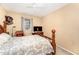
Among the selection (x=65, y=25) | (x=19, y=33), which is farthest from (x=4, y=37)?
(x=65, y=25)

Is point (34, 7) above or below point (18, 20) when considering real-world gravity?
above

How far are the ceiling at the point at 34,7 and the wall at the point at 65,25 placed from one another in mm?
70

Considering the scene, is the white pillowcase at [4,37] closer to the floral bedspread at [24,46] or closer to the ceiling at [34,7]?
the floral bedspread at [24,46]

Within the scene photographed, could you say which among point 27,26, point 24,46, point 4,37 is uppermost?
point 27,26

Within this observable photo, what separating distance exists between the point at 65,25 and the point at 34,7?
16.8 inches

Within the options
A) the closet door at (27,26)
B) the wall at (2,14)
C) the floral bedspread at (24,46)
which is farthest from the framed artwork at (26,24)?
the wall at (2,14)

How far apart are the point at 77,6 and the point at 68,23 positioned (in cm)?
22

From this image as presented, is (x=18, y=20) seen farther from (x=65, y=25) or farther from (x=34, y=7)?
(x=65, y=25)

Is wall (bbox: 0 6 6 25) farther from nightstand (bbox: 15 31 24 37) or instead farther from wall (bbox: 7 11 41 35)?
nightstand (bbox: 15 31 24 37)

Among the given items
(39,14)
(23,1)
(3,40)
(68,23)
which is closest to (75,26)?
(68,23)

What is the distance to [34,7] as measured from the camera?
1.21 meters

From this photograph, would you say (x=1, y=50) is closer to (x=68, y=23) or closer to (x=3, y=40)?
(x=3, y=40)

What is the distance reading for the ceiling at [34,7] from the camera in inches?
45.8

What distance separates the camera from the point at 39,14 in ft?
4.23
